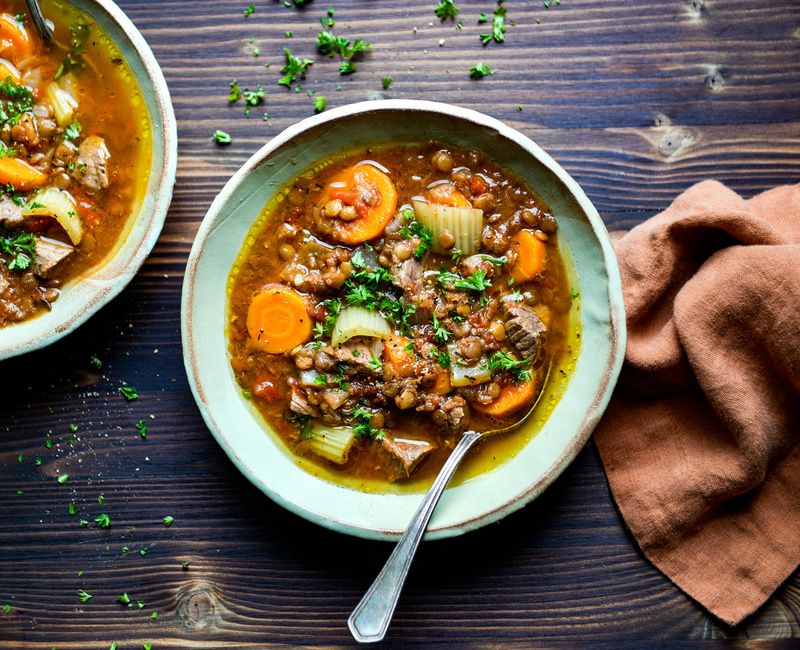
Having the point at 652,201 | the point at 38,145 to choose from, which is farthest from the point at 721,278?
the point at 38,145

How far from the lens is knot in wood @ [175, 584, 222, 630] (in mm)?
3568

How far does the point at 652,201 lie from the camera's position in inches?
141

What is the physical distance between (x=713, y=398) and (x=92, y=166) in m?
3.34

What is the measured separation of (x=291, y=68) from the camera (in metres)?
3.54

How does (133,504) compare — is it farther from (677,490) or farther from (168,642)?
(677,490)

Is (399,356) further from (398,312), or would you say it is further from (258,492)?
(258,492)

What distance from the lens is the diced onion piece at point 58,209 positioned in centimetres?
334

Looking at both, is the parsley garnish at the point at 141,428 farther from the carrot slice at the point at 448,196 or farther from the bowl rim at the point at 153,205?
the carrot slice at the point at 448,196

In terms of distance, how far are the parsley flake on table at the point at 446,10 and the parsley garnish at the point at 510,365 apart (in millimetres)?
1830

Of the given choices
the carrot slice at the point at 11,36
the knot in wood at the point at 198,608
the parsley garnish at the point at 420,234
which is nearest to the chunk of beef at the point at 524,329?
the parsley garnish at the point at 420,234

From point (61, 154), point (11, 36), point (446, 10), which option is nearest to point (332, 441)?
point (61, 154)

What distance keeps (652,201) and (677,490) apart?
1.53 m

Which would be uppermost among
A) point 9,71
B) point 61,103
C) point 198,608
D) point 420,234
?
point 9,71

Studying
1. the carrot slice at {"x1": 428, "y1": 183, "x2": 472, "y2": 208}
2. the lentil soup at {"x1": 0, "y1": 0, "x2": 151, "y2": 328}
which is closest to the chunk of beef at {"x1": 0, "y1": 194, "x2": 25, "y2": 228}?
the lentil soup at {"x1": 0, "y1": 0, "x2": 151, "y2": 328}
